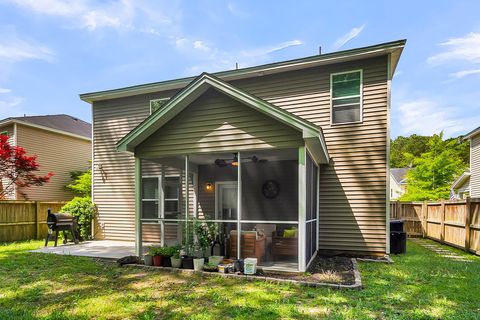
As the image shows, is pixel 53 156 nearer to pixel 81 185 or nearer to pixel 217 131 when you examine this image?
pixel 81 185

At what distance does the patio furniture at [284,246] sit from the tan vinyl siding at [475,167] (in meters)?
14.5

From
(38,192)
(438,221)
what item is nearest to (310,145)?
(438,221)

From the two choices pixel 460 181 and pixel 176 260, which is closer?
pixel 176 260

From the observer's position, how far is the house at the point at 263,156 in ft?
Answer: 19.4

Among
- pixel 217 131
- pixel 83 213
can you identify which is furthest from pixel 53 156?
pixel 217 131

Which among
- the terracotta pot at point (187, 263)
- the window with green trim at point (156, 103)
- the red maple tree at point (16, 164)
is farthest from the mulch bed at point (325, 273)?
the red maple tree at point (16, 164)

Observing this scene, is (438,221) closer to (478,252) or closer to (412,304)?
(478,252)

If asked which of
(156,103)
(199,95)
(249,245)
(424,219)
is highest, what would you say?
(156,103)

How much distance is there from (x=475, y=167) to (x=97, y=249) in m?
19.4

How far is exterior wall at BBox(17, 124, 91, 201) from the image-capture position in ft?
46.1

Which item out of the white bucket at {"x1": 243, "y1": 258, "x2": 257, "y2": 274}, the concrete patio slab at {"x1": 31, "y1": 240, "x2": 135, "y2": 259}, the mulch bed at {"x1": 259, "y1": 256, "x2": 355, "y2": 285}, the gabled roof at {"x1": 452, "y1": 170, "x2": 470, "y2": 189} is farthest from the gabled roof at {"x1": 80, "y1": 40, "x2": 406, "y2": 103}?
the gabled roof at {"x1": 452, "y1": 170, "x2": 470, "y2": 189}

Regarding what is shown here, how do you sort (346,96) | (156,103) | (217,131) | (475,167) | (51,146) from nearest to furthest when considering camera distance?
(217,131) < (346,96) < (156,103) < (51,146) < (475,167)

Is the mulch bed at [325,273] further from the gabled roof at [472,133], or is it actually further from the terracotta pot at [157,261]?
the gabled roof at [472,133]

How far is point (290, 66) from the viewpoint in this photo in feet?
26.2
